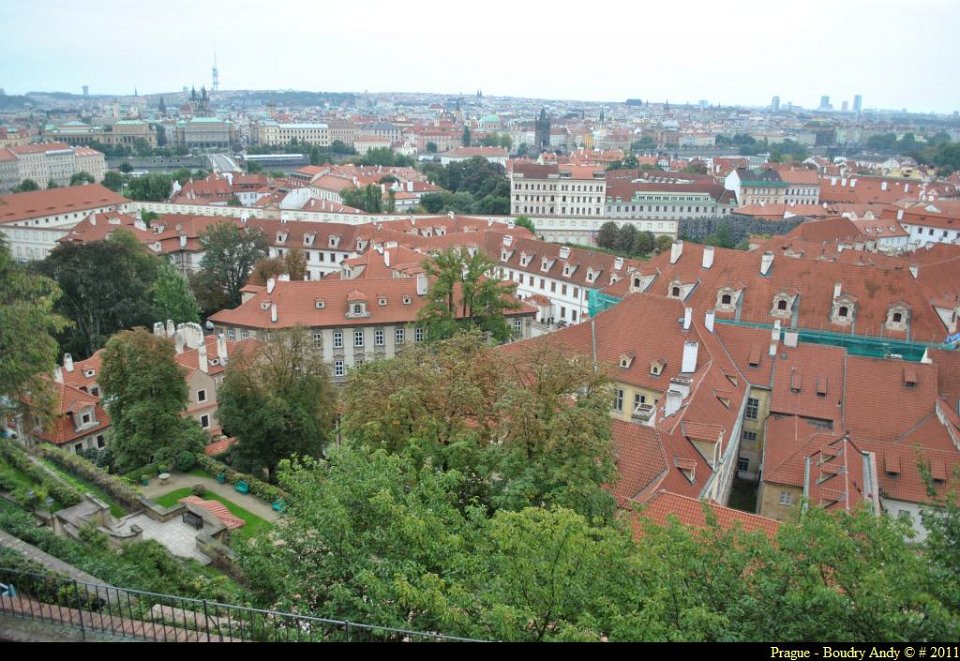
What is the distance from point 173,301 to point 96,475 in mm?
25432


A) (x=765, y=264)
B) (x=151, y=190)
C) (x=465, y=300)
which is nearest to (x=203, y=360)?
(x=465, y=300)

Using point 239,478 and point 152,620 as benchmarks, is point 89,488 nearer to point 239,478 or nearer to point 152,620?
point 239,478

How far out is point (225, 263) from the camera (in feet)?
189

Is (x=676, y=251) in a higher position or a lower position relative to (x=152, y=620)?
higher

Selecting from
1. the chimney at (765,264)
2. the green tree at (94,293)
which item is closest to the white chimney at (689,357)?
the chimney at (765,264)

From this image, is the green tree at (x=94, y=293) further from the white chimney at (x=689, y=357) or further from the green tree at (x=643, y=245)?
the green tree at (x=643, y=245)

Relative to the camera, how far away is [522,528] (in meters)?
11.9

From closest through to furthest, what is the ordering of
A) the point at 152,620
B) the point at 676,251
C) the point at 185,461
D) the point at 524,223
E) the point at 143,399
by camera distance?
the point at 152,620 → the point at 185,461 → the point at 143,399 → the point at 676,251 → the point at 524,223

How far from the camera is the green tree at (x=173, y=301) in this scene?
1881 inches

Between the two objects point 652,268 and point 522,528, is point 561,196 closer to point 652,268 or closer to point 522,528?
point 652,268

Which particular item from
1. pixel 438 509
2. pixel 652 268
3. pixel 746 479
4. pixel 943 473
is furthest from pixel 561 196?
pixel 438 509

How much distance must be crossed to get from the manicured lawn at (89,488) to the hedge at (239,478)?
3937 millimetres

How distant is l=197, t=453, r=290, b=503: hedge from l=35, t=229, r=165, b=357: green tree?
849 inches
